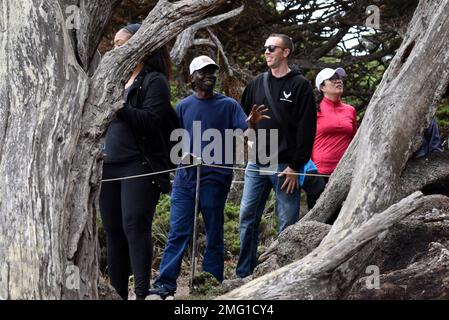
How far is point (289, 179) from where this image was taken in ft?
28.9

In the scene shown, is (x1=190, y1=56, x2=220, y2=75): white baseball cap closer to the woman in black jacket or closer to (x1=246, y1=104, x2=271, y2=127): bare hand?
(x1=246, y1=104, x2=271, y2=127): bare hand

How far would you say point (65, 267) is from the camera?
19.4ft

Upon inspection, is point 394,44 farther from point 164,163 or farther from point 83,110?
point 83,110

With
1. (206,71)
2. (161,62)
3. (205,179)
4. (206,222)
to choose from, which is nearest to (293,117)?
(206,71)

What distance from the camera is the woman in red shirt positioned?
9.38 metres

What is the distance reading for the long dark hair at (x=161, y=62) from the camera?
7.84 meters

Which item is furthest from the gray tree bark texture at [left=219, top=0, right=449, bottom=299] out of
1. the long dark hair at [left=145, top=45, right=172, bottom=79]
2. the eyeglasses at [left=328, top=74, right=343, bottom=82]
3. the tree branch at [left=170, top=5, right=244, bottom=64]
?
the tree branch at [left=170, top=5, right=244, bottom=64]

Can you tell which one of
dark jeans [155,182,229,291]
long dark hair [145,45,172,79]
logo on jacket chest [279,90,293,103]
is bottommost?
dark jeans [155,182,229,291]

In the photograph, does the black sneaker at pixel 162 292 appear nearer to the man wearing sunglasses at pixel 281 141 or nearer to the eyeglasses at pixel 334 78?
the man wearing sunglasses at pixel 281 141

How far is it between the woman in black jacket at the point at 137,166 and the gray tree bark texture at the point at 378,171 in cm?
143

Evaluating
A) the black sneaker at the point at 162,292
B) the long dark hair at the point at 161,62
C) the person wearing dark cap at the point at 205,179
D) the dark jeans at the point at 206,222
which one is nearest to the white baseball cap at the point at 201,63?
the person wearing dark cap at the point at 205,179

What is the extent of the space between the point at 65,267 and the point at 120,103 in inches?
49.4
